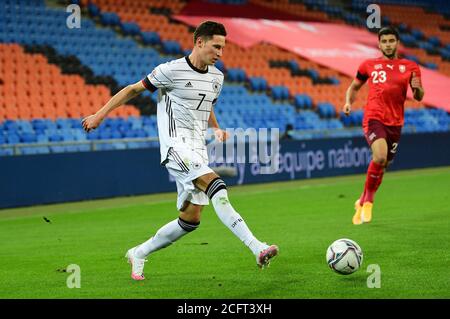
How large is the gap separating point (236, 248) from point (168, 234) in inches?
84.1

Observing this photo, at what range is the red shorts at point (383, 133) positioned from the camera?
11.3 m

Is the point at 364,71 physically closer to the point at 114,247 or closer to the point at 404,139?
the point at 114,247

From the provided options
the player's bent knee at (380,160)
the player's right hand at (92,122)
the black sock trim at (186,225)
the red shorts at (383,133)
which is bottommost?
the player's bent knee at (380,160)

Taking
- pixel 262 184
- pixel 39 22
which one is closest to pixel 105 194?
pixel 262 184

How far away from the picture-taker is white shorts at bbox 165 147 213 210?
285 inches

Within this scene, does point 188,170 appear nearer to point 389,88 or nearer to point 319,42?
point 389,88

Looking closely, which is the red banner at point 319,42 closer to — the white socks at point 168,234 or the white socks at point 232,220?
the white socks at point 168,234

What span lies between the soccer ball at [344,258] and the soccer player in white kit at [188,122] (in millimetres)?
916

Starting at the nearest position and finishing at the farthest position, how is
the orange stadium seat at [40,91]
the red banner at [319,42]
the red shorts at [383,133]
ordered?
1. the red shorts at [383,133]
2. the orange stadium seat at [40,91]
3. the red banner at [319,42]

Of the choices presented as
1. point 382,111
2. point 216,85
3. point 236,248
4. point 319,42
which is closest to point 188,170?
point 216,85

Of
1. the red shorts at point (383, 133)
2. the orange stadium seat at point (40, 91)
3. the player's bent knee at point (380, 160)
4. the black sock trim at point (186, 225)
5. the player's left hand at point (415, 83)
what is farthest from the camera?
the orange stadium seat at point (40, 91)

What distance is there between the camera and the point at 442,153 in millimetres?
24703

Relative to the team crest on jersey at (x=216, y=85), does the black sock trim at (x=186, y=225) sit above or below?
below

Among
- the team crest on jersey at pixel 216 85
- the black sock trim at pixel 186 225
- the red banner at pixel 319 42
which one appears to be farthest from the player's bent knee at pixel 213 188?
the red banner at pixel 319 42
